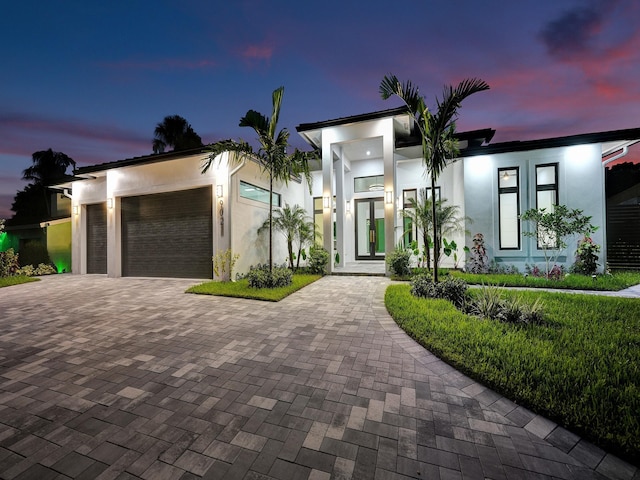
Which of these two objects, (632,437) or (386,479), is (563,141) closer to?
(632,437)

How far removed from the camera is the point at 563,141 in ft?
28.0

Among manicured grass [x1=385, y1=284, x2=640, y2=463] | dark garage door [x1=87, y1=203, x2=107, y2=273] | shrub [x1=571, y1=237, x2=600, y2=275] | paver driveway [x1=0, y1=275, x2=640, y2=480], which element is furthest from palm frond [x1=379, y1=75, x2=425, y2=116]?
dark garage door [x1=87, y1=203, x2=107, y2=273]

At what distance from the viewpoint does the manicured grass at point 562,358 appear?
73.2 inches

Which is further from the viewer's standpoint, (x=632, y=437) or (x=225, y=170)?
(x=225, y=170)

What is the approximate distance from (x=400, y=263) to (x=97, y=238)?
44.6ft

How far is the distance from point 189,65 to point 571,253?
17.0 m

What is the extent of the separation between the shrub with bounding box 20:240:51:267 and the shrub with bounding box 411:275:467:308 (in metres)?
18.2

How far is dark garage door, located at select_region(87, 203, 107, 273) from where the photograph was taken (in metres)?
11.6

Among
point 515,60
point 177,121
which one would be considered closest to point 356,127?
point 515,60

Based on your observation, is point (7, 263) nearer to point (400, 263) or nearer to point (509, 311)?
point (400, 263)

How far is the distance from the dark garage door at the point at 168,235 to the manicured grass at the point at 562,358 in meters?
7.57

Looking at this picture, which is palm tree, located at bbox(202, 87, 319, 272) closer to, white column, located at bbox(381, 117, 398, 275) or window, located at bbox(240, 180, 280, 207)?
window, located at bbox(240, 180, 280, 207)

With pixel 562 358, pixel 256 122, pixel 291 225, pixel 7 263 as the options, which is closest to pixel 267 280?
pixel 291 225

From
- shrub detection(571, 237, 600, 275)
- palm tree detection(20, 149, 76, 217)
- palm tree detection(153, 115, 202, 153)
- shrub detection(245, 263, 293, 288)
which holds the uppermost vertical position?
palm tree detection(153, 115, 202, 153)
